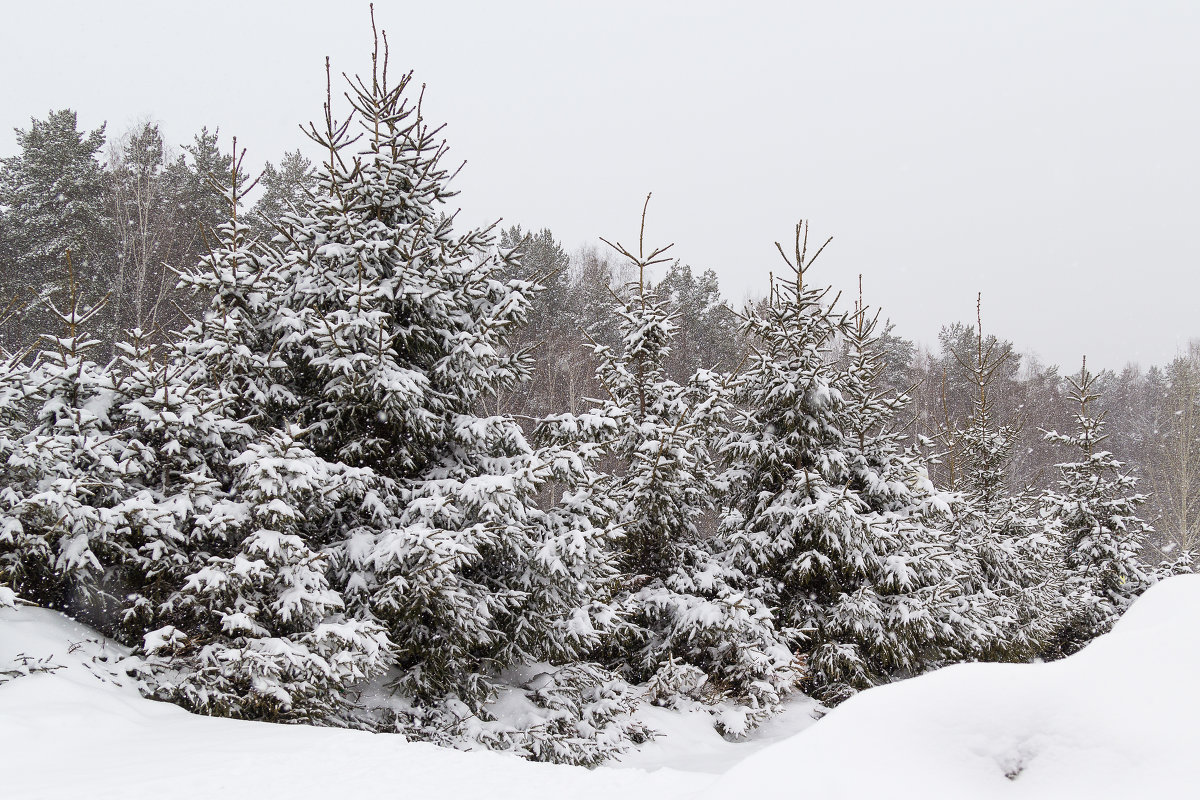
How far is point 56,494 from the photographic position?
5.86 m

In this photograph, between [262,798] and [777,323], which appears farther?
[777,323]

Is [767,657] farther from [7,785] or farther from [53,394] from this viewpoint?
[53,394]

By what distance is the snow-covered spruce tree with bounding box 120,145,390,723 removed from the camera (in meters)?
6.05

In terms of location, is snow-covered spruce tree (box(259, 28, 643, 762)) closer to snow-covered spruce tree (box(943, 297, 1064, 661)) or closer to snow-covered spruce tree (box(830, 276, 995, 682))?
snow-covered spruce tree (box(830, 276, 995, 682))

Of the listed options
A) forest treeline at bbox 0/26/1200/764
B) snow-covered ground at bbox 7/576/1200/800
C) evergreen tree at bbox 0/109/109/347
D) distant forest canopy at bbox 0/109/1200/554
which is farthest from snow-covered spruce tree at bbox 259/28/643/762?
evergreen tree at bbox 0/109/109/347

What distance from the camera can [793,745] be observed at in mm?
2689

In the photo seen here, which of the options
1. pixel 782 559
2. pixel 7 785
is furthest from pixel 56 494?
pixel 782 559

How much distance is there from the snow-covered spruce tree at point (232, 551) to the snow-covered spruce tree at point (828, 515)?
5870 mm

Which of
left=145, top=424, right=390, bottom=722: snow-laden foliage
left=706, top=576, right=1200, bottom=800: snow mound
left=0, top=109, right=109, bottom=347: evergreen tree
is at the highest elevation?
left=0, top=109, right=109, bottom=347: evergreen tree

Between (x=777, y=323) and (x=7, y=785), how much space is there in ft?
32.8

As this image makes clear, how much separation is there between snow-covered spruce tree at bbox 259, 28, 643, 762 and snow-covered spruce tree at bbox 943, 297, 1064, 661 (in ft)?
23.8

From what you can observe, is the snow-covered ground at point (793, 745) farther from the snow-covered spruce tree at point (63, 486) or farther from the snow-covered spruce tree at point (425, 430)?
the snow-covered spruce tree at point (425, 430)

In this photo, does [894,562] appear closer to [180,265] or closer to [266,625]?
[266,625]

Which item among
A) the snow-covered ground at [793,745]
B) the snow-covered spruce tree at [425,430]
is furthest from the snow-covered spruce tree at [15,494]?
the snow-covered spruce tree at [425,430]
